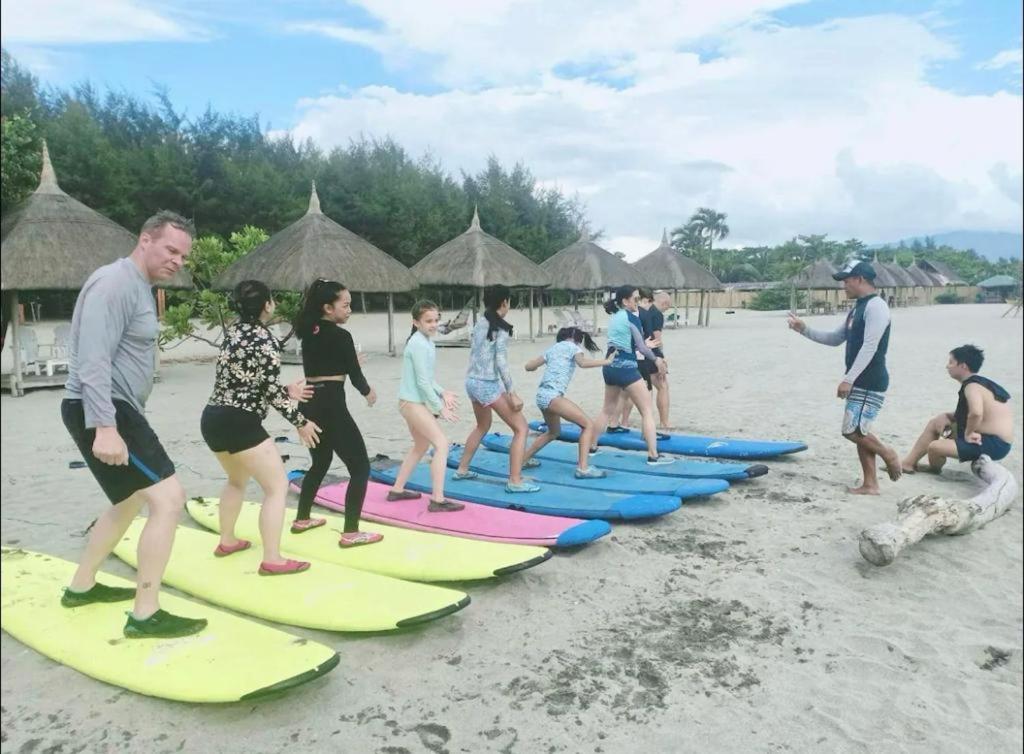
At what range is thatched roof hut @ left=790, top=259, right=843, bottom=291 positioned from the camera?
5020 millimetres

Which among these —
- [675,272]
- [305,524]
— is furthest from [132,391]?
[675,272]

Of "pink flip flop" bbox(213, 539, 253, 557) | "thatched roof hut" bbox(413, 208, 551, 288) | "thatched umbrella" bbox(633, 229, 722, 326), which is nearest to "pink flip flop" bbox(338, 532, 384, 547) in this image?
"pink flip flop" bbox(213, 539, 253, 557)

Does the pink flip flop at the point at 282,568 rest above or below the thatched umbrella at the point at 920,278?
below

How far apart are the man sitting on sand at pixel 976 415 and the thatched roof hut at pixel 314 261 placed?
13.4 feet

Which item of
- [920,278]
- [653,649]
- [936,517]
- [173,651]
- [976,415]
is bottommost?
[653,649]

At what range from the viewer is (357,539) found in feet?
10.3

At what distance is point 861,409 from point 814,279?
5.33 ft

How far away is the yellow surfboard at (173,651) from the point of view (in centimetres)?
199

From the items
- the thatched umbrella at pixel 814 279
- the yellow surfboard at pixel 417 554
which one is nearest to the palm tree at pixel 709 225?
the thatched umbrella at pixel 814 279

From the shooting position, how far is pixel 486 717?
6.82 feet

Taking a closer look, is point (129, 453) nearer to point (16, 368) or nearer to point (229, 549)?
point (229, 549)

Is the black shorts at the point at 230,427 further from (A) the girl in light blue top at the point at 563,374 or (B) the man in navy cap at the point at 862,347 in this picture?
(B) the man in navy cap at the point at 862,347

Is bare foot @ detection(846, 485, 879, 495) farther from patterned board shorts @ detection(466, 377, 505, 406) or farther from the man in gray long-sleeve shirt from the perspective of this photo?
the man in gray long-sleeve shirt

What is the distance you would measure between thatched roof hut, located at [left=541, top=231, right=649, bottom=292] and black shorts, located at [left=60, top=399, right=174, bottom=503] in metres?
3.79
